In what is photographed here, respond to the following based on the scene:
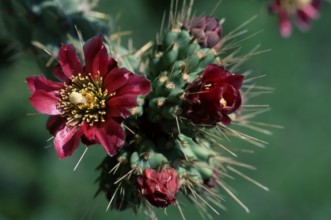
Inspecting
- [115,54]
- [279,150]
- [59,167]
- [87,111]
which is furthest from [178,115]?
[279,150]

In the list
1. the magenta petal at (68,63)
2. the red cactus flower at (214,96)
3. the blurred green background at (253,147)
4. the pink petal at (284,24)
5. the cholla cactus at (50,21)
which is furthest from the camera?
the blurred green background at (253,147)

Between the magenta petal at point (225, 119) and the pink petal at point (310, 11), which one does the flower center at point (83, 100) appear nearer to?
the magenta petal at point (225, 119)

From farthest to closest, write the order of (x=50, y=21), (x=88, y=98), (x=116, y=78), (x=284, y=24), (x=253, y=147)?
(x=253, y=147)
(x=284, y=24)
(x=50, y=21)
(x=88, y=98)
(x=116, y=78)

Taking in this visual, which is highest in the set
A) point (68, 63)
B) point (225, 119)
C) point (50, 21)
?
point (50, 21)

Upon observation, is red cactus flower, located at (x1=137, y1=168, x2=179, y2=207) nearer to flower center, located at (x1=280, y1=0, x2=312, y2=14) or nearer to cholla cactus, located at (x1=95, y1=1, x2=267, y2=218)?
cholla cactus, located at (x1=95, y1=1, x2=267, y2=218)

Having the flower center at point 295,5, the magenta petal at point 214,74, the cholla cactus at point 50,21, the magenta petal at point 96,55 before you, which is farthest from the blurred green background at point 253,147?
the magenta petal at point 214,74

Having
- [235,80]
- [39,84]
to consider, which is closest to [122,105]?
[39,84]

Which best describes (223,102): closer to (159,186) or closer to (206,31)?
(159,186)
